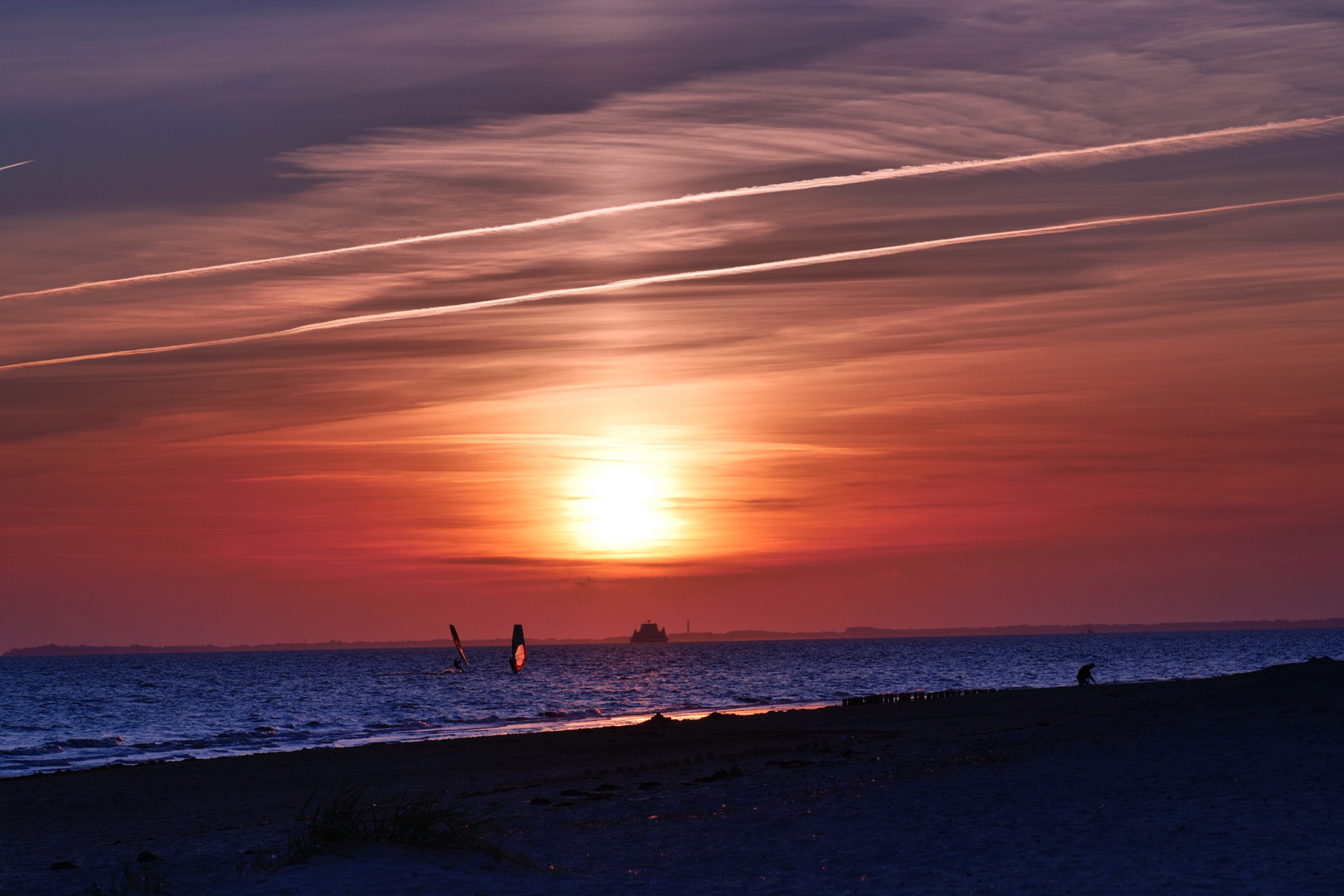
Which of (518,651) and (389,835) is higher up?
(518,651)

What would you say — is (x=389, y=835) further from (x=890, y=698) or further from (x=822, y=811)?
(x=890, y=698)

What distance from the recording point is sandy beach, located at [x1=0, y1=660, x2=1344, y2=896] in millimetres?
15484

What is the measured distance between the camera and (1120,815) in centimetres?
1872

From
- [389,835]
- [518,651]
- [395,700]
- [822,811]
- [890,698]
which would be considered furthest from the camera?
[395,700]

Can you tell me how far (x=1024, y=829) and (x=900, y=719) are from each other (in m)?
32.0

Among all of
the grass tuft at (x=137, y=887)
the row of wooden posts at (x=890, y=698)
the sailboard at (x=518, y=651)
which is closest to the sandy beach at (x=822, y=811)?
the grass tuft at (x=137, y=887)

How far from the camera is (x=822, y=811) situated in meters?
21.3

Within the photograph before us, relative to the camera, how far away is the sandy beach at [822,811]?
1548 cm

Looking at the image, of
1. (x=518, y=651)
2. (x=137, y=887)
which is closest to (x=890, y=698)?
(x=518, y=651)

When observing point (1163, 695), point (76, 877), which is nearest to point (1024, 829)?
point (76, 877)

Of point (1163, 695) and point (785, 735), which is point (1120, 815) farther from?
point (1163, 695)

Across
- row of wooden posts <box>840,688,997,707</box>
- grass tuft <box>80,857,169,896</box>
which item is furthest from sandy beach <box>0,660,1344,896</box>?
row of wooden posts <box>840,688,997,707</box>

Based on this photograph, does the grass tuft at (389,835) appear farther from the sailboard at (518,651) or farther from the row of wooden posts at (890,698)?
the row of wooden posts at (890,698)

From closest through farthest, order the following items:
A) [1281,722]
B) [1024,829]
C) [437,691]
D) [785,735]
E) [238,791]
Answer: [1024,829], [1281,722], [238,791], [785,735], [437,691]
